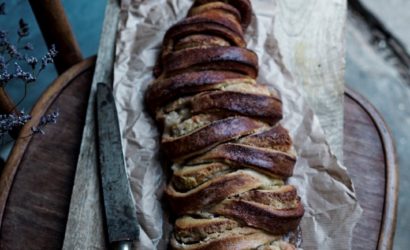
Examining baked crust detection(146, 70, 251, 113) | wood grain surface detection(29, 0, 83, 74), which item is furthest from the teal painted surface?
baked crust detection(146, 70, 251, 113)

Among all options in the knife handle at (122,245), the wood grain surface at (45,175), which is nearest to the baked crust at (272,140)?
the knife handle at (122,245)

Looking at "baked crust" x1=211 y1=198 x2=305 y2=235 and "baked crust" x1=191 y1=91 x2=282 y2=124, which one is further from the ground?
"baked crust" x1=191 y1=91 x2=282 y2=124

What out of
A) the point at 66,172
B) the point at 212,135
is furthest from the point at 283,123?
the point at 66,172

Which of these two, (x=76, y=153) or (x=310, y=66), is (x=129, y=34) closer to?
(x=76, y=153)

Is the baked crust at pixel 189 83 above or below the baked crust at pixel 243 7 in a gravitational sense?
below

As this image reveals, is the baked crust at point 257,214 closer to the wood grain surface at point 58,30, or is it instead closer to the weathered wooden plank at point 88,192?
the weathered wooden plank at point 88,192

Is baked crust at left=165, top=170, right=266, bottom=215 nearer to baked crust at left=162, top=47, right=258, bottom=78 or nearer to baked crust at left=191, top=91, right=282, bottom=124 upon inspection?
baked crust at left=191, top=91, right=282, bottom=124
